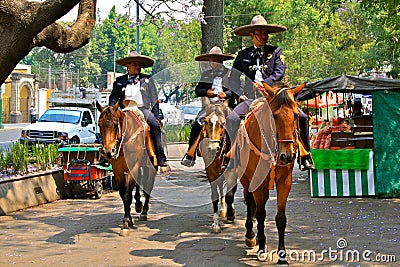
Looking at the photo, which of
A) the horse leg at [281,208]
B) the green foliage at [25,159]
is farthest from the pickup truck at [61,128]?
the horse leg at [281,208]

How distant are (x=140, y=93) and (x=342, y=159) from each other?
204 inches

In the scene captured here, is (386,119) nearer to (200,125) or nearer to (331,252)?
(200,125)

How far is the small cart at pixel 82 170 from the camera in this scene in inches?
536

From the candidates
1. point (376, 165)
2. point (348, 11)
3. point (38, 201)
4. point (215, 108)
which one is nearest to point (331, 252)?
point (215, 108)

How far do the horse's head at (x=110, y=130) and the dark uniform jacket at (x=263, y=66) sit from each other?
217cm

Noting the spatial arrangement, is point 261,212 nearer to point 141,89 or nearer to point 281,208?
point 281,208

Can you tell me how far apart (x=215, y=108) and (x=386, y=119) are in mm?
5162

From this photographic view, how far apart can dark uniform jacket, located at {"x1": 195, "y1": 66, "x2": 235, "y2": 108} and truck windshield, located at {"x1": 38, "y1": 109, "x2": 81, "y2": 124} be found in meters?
13.9

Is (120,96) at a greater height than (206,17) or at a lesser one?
lesser

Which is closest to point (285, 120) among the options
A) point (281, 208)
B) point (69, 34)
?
point (281, 208)

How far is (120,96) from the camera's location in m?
11.4

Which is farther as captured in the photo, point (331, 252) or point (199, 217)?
point (199, 217)

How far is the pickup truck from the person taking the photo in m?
22.7

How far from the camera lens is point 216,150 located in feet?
32.2
